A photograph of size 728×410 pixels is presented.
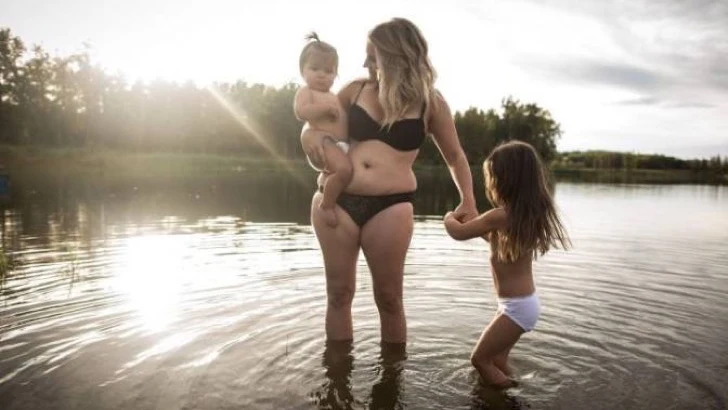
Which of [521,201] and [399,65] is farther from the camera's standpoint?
[521,201]

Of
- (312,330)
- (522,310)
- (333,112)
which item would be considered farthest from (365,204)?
(312,330)

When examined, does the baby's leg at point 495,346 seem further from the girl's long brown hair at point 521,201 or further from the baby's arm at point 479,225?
the baby's arm at point 479,225

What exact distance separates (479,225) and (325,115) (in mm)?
1458

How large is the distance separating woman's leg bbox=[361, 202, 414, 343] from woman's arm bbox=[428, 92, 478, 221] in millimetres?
453

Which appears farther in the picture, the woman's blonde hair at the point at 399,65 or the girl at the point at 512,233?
the girl at the point at 512,233

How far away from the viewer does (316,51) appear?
13.6 ft

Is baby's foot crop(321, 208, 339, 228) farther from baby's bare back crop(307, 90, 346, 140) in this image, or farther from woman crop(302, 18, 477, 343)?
baby's bare back crop(307, 90, 346, 140)

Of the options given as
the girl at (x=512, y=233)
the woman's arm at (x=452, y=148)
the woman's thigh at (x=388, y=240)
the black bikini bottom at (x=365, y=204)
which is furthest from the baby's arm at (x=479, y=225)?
the black bikini bottom at (x=365, y=204)

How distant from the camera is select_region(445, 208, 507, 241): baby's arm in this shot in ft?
13.6

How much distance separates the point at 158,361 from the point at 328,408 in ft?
5.85

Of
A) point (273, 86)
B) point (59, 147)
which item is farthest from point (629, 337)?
point (273, 86)

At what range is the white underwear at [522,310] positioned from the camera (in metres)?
4.13

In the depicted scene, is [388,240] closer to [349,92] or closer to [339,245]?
[339,245]

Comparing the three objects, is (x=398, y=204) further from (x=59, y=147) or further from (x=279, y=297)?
(x=59, y=147)
